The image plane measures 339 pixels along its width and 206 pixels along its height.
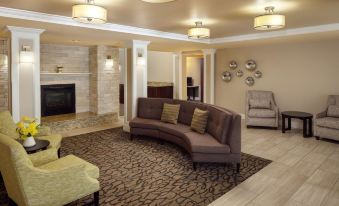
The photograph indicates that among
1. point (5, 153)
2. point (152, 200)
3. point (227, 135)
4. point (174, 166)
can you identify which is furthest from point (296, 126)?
point (5, 153)

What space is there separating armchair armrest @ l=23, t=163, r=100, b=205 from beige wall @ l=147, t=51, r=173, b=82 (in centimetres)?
837

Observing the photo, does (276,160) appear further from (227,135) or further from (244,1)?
(244,1)

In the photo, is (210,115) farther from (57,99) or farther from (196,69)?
(196,69)

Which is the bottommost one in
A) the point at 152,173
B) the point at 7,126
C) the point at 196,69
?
the point at 152,173

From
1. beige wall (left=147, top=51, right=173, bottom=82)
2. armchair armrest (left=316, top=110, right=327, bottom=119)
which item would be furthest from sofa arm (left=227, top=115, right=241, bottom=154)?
beige wall (left=147, top=51, right=173, bottom=82)

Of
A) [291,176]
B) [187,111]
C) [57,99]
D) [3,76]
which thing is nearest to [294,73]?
[187,111]

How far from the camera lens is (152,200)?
3.00 metres

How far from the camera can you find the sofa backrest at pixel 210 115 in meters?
3.79

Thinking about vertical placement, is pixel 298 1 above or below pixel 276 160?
above

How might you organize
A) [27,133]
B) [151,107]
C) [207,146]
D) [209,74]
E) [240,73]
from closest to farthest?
[27,133] → [207,146] → [151,107] → [240,73] → [209,74]

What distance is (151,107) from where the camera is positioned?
19.2ft

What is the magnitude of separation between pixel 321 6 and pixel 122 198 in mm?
3639

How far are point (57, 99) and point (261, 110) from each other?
18.3 ft

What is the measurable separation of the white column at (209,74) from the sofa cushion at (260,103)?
1.70m
